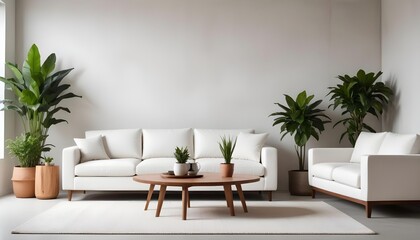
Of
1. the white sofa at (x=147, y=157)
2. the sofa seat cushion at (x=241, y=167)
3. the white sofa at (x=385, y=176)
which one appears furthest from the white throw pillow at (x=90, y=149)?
the white sofa at (x=385, y=176)

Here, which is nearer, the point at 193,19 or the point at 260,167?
the point at 260,167

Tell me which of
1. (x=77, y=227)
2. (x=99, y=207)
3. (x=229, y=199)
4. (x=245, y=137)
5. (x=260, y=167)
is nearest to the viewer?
(x=77, y=227)

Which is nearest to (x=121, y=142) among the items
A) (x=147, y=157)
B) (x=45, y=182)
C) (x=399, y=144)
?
(x=147, y=157)

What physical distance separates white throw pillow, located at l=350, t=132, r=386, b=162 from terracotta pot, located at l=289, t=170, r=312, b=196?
0.73m

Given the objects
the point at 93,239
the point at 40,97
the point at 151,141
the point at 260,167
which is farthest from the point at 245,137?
the point at 93,239

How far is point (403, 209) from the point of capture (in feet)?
20.0

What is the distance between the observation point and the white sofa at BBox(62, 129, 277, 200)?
6641 millimetres

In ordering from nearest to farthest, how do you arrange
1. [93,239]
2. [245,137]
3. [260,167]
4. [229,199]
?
[93,239] < [229,199] < [260,167] < [245,137]

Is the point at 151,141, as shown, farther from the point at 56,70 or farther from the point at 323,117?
the point at 323,117

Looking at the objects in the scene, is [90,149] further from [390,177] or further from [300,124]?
[390,177]

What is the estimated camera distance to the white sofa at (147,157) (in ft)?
21.8

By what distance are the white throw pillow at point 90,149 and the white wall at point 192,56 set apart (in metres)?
0.75

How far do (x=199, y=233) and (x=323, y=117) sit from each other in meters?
3.82

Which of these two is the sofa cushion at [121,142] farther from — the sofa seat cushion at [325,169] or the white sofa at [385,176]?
the white sofa at [385,176]
